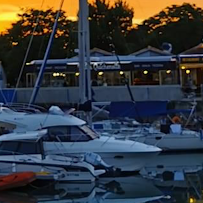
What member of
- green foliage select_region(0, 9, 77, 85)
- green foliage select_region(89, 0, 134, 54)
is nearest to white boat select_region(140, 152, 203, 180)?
green foliage select_region(0, 9, 77, 85)

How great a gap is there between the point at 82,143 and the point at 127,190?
9.36 feet

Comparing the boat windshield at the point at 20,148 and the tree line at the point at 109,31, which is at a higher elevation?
the tree line at the point at 109,31

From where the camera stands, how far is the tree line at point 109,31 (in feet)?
227

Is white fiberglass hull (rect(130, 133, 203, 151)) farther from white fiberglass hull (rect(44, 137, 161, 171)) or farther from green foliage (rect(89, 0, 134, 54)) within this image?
green foliage (rect(89, 0, 134, 54))

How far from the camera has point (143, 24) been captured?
82.8 meters

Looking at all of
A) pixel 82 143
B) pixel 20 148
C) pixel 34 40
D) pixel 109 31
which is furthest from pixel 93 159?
pixel 109 31

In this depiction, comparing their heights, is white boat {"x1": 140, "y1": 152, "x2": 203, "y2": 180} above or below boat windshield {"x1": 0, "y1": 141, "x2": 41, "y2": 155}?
below

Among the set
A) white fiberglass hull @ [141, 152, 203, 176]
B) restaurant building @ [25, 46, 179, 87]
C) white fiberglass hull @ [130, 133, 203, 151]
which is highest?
restaurant building @ [25, 46, 179, 87]

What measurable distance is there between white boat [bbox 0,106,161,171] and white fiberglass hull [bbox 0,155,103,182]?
190 cm

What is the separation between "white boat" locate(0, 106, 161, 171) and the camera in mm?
20500

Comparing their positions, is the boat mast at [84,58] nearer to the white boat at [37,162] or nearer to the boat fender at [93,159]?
the boat fender at [93,159]

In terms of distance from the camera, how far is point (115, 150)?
20.7 metres

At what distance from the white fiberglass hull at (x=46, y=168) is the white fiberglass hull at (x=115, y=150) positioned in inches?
74.6

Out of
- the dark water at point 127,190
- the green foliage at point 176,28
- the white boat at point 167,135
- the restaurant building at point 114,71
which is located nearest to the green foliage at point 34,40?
the green foliage at point 176,28
